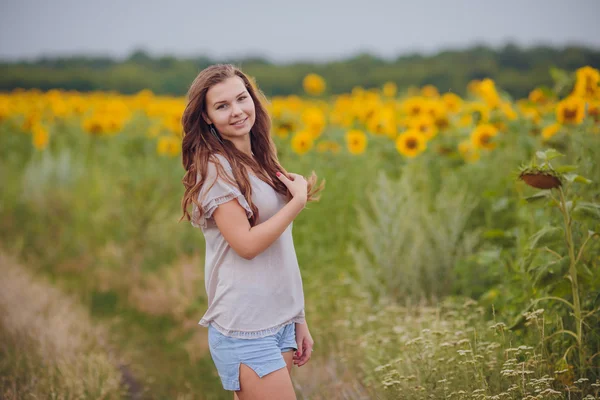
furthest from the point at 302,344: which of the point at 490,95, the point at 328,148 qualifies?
the point at 328,148

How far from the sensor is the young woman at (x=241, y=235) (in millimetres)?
1887

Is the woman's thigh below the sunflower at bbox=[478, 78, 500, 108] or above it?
below

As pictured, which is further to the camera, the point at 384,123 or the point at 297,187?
the point at 384,123

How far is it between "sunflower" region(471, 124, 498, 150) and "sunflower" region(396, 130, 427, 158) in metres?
0.39

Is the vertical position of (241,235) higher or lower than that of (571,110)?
lower

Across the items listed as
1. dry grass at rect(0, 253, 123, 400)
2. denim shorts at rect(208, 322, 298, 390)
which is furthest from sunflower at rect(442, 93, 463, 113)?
denim shorts at rect(208, 322, 298, 390)

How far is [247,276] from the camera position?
194 centimetres

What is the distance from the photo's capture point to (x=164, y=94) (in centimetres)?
1697

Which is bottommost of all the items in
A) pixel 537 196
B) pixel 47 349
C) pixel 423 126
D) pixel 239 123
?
pixel 47 349

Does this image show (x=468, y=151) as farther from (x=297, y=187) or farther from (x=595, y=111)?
(x=297, y=187)

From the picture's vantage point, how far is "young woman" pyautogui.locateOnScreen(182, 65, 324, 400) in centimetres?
189

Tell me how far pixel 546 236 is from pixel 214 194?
141 cm

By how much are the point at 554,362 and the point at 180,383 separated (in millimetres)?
1968

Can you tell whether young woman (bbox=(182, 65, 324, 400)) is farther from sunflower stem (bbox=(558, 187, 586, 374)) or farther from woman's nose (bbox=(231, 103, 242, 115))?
sunflower stem (bbox=(558, 187, 586, 374))
